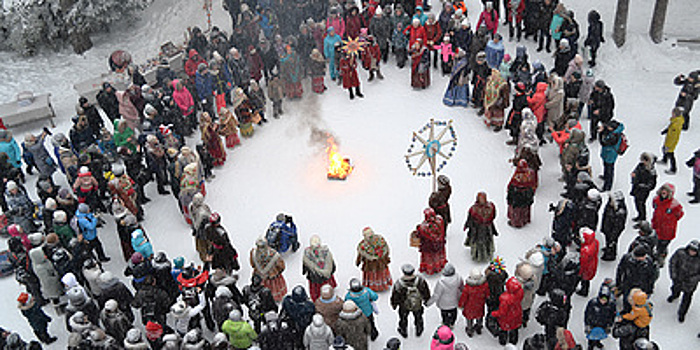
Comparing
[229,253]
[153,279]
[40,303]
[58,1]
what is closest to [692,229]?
[229,253]

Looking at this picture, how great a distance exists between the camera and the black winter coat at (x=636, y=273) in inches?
419

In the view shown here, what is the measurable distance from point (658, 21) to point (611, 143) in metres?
6.81

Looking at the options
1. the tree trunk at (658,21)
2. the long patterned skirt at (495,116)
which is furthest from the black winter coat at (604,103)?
the tree trunk at (658,21)

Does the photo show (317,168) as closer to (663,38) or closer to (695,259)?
(695,259)

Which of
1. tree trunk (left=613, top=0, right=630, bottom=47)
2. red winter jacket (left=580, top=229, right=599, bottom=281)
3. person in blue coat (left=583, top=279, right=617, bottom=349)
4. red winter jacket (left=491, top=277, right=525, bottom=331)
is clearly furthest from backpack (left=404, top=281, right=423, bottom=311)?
tree trunk (left=613, top=0, right=630, bottom=47)

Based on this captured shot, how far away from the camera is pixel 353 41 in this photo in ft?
58.6

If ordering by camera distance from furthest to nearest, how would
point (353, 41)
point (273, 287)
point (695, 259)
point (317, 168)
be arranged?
point (353, 41) < point (317, 168) < point (273, 287) < point (695, 259)

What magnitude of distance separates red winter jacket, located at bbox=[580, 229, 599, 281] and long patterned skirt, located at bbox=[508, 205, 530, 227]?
2.15m

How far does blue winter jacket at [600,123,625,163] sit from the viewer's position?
528 inches

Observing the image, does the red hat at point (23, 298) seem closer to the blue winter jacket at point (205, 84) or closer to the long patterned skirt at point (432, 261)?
the long patterned skirt at point (432, 261)

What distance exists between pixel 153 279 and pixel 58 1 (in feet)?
44.4

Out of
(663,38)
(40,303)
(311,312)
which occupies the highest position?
(663,38)

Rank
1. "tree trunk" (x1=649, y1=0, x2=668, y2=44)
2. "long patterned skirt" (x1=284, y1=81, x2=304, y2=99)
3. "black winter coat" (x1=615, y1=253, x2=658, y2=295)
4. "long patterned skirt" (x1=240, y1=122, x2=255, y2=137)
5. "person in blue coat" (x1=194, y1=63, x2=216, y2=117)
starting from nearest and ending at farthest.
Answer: "black winter coat" (x1=615, y1=253, x2=658, y2=295), "long patterned skirt" (x1=240, y1=122, x2=255, y2=137), "person in blue coat" (x1=194, y1=63, x2=216, y2=117), "long patterned skirt" (x1=284, y1=81, x2=304, y2=99), "tree trunk" (x1=649, y1=0, x2=668, y2=44)

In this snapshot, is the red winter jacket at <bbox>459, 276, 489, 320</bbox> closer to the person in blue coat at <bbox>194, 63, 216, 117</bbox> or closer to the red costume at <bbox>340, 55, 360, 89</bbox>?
the red costume at <bbox>340, 55, 360, 89</bbox>
